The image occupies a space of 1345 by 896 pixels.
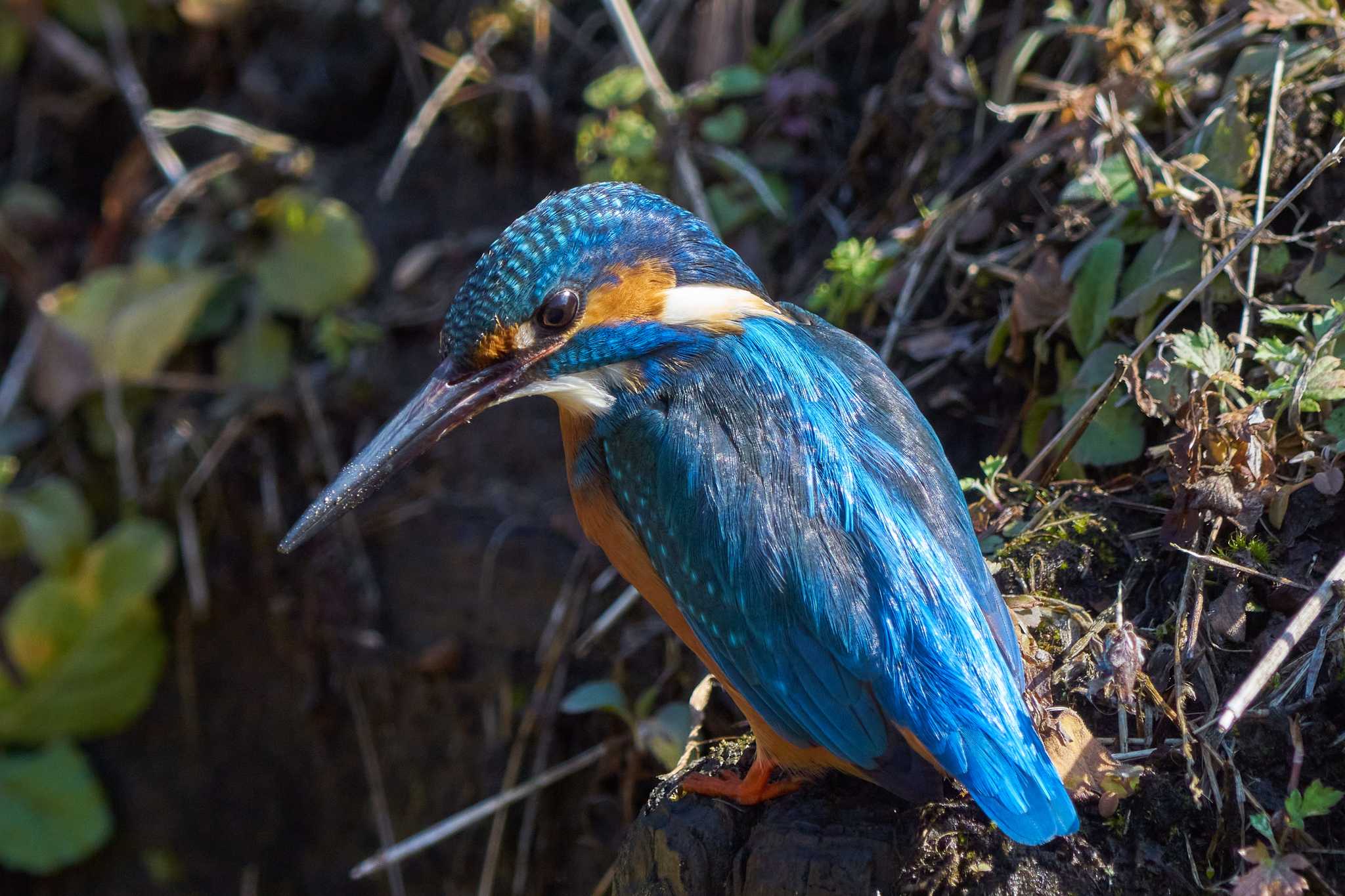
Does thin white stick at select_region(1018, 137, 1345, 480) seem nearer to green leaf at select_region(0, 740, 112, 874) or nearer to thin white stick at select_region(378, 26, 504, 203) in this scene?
thin white stick at select_region(378, 26, 504, 203)

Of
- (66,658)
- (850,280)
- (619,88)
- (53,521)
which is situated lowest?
(66,658)

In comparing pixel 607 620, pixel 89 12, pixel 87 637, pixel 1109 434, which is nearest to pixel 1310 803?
pixel 1109 434

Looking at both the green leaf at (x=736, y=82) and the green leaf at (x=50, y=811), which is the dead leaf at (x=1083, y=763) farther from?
the green leaf at (x=50, y=811)

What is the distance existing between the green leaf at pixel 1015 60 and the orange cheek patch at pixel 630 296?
1.28m

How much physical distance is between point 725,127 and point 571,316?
154 cm

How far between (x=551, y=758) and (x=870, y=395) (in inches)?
62.3

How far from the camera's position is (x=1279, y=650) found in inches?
63.4

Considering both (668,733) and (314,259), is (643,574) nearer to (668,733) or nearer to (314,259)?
(668,733)

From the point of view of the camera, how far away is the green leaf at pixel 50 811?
366cm

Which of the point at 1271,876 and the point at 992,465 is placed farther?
the point at 992,465

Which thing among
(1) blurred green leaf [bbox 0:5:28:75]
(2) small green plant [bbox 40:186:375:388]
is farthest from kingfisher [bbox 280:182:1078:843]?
(1) blurred green leaf [bbox 0:5:28:75]

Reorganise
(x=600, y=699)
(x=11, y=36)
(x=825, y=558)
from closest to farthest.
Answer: (x=825, y=558) → (x=600, y=699) → (x=11, y=36)

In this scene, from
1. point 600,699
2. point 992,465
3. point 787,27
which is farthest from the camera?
point 787,27

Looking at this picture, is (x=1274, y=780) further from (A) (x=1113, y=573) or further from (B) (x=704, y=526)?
(B) (x=704, y=526)
